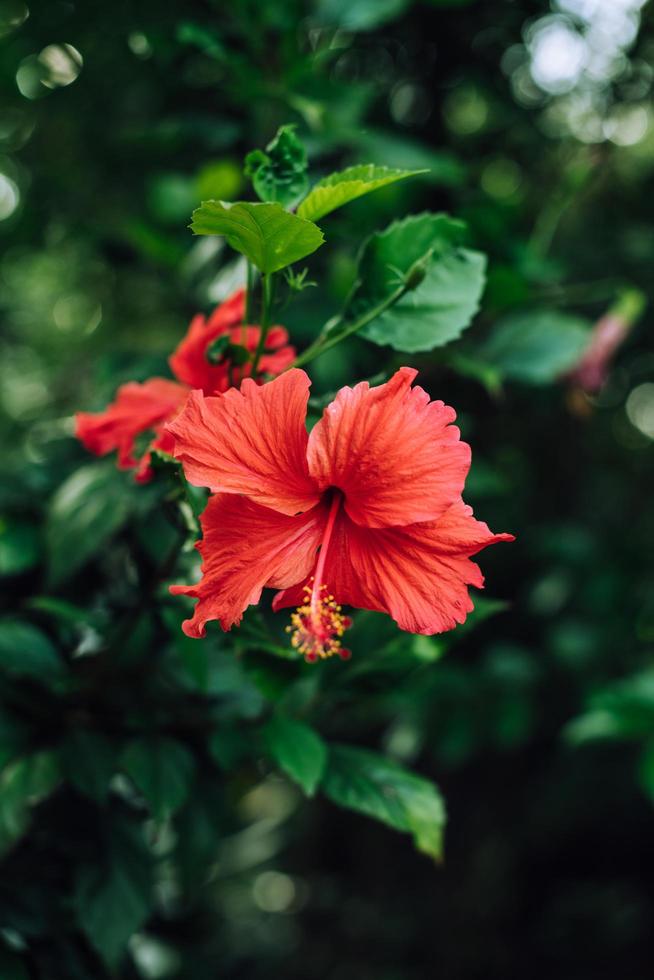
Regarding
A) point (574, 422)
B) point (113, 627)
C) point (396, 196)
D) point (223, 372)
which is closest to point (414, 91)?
point (396, 196)

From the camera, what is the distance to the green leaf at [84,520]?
1332 mm

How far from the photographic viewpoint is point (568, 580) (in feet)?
8.47

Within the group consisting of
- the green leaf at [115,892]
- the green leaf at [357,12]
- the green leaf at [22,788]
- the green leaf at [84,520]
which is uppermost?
the green leaf at [357,12]

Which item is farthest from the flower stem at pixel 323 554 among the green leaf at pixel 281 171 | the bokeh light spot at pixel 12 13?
the bokeh light spot at pixel 12 13

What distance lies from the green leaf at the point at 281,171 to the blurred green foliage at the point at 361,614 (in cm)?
17

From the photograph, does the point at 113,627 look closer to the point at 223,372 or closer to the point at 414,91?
the point at 223,372

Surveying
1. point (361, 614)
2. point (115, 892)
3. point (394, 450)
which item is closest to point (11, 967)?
point (115, 892)

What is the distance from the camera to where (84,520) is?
4.43ft

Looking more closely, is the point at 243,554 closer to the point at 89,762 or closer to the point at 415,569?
the point at 415,569

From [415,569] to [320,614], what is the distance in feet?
0.37

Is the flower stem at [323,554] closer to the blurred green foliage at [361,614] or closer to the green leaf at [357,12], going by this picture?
the blurred green foliage at [361,614]

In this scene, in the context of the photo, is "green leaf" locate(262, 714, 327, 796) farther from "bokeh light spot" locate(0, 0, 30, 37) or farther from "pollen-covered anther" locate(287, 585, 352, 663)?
"bokeh light spot" locate(0, 0, 30, 37)

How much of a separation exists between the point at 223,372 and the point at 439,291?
1.01 ft

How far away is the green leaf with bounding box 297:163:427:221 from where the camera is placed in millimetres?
860
